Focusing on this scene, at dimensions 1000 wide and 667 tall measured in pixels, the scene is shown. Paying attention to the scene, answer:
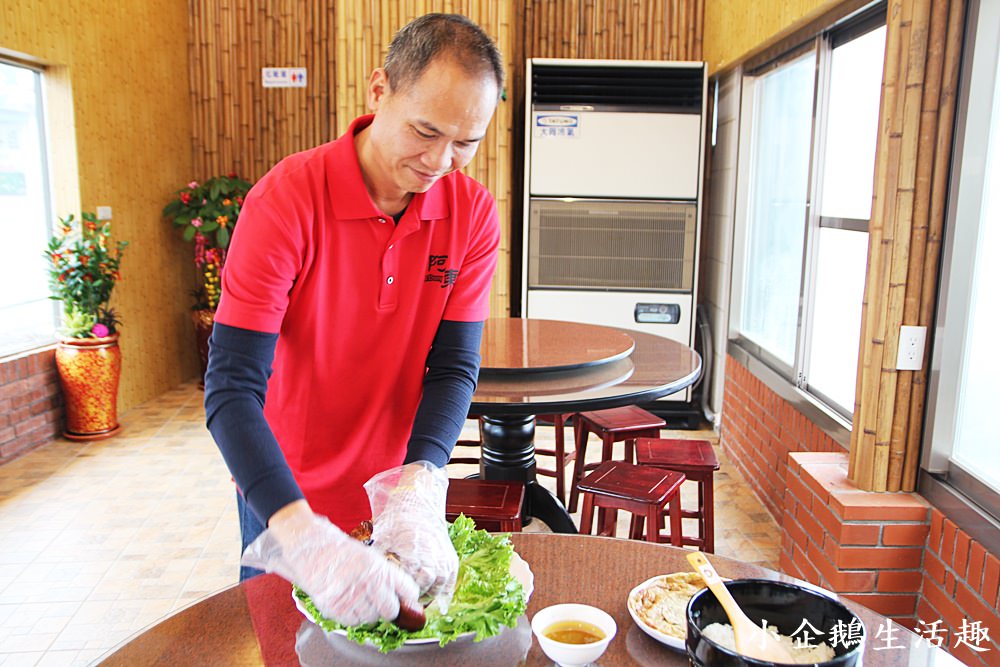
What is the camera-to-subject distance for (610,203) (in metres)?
5.17

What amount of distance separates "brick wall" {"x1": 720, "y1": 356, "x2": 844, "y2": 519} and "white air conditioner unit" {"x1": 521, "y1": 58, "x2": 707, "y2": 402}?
549 mm

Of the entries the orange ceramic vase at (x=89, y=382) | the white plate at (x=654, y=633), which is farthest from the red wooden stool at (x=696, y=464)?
the orange ceramic vase at (x=89, y=382)

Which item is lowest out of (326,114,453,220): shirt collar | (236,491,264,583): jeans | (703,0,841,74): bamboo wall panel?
(236,491,264,583): jeans

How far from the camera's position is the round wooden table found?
245 centimetres

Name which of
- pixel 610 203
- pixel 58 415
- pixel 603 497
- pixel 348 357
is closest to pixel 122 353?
pixel 58 415

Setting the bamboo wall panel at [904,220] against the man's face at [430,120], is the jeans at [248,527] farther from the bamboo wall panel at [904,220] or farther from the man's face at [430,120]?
the bamboo wall panel at [904,220]

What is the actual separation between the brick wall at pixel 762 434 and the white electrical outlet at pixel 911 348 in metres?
0.77

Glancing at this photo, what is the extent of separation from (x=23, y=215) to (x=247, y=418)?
430 cm

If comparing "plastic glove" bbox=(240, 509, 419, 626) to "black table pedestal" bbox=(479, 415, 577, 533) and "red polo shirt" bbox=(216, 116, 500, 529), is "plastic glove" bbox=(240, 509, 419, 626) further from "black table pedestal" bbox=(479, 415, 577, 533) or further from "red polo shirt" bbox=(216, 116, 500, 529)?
"black table pedestal" bbox=(479, 415, 577, 533)

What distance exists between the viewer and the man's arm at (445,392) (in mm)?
1479

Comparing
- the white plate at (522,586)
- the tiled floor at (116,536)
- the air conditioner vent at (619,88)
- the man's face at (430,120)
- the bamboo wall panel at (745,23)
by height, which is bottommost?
the tiled floor at (116,536)

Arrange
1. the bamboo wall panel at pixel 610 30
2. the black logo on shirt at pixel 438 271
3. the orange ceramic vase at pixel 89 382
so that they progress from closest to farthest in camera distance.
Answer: the black logo on shirt at pixel 438 271 < the orange ceramic vase at pixel 89 382 < the bamboo wall panel at pixel 610 30

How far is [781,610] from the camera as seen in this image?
104 cm

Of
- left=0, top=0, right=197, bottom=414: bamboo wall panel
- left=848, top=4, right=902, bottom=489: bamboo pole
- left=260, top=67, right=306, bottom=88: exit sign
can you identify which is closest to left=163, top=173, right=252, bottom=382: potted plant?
left=0, top=0, right=197, bottom=414: bamboo wall panel
